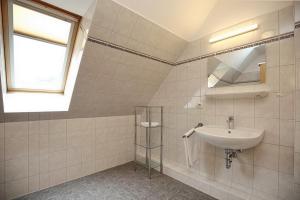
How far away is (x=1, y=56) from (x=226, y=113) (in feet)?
8.19

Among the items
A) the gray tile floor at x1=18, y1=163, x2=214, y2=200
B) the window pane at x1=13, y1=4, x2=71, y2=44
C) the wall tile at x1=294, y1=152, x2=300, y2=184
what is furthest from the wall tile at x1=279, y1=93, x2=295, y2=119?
the window pane at x1=13, y1=4, x2=71, y2=44

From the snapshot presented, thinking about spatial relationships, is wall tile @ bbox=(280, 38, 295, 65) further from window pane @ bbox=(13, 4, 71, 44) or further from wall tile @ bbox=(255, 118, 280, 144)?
window pane @ bbox=(13, 4, 71, 44)

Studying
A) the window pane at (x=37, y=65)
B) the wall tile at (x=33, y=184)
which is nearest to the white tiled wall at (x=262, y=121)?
the window pane at (x=37, y=65)

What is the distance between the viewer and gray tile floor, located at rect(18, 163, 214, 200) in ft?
5.90

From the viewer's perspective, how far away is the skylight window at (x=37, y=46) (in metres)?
1.57

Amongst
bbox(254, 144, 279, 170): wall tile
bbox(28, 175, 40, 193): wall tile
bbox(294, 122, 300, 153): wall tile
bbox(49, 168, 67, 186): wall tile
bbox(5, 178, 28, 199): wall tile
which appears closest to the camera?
bbox(294, 122, 300, 153): wall tile

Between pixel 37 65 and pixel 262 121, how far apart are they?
2.68 meters

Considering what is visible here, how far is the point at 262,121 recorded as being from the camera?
5.12 feet

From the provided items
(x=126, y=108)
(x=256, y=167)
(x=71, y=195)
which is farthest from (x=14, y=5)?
(x=256, y=167)

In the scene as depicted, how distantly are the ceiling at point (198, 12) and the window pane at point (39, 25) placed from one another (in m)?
0.85

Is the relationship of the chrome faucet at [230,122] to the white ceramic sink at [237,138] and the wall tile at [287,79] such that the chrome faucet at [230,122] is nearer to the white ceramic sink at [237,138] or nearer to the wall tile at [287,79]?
the white ceramic sink at [237,138]

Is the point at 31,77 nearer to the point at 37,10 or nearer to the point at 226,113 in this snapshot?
the point at 37,10

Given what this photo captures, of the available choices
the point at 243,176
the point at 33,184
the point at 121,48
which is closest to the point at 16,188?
the point at 33,184

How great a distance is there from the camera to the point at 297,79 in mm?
1287
